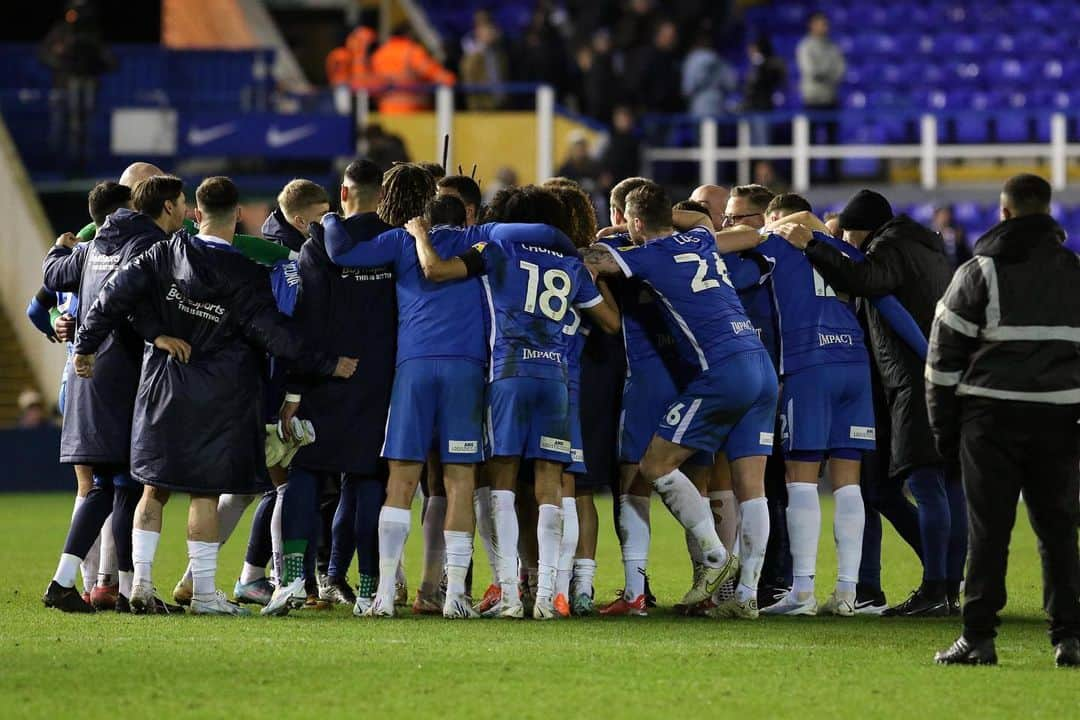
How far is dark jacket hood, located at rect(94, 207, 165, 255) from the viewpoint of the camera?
937 cm

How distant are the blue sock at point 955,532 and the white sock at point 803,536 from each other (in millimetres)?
846

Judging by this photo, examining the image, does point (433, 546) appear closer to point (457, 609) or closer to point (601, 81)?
point (457, 609)

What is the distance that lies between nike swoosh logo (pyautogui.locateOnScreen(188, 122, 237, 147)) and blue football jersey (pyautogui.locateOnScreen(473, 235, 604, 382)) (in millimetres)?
12866

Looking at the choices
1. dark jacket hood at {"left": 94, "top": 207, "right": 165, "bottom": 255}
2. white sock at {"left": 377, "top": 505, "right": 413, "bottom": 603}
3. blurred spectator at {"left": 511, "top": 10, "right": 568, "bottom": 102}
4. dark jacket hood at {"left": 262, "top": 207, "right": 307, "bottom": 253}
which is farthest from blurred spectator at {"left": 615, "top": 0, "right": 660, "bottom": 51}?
white sock at {"left": 377, "top": 505, "right": 413, "bottom": 603}

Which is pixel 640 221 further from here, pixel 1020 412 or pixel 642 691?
pixel 642 691

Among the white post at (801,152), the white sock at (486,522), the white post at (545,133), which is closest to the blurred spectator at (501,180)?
the white post at (545,133)

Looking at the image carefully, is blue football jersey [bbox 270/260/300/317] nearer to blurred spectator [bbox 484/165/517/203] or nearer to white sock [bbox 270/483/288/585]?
white sock [bbox 270/483/288/585]

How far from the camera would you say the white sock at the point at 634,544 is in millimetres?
9375

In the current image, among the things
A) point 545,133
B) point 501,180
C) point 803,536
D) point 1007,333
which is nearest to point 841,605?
point 803,536

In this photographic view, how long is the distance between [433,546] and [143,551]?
1410 mm

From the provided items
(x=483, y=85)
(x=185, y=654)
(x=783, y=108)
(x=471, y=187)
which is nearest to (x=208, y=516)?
(x=185, y=654)

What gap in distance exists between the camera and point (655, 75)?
2331 centimetres

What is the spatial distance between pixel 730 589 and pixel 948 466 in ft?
5.46

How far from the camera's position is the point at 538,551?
943 centimetres
